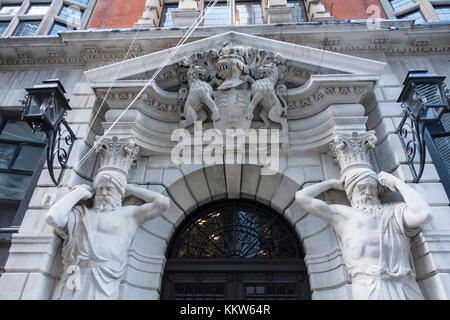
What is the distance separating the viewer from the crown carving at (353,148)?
16.6ft

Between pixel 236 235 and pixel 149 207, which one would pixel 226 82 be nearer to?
pixel 149 207

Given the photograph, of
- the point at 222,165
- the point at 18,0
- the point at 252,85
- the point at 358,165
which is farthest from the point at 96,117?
the point at 18,0

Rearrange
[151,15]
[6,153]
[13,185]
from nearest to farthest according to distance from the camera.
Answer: [13,185] < [6,153] < [151,15]

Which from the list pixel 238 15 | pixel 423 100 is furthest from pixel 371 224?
pixel 238 15

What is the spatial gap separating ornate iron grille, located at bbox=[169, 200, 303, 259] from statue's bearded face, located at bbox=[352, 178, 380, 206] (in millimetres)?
1547

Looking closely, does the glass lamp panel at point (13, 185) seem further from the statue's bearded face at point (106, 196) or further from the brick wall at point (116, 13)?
the brick wall at point (116, 13)

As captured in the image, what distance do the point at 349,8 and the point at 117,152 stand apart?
9.23 meters

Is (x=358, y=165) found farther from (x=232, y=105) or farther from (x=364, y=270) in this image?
(x=232, y=105)

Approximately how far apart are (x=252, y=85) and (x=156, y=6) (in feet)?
21.0

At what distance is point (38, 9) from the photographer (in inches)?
420

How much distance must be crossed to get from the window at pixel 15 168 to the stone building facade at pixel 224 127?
144mm

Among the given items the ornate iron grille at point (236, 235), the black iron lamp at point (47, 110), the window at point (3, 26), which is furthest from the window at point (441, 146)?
the window at point (3, 26)

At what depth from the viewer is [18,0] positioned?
35.7 ft
